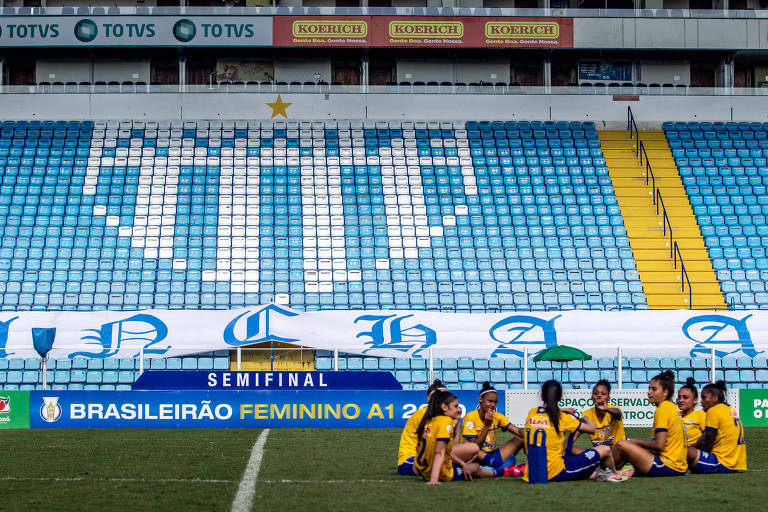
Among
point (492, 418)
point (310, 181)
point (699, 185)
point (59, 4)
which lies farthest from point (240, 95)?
point (492, 418)

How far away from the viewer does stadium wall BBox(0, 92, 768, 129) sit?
30266 millimetres

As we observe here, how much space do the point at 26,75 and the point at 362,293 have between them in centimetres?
1414

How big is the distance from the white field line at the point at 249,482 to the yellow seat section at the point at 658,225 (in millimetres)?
13265

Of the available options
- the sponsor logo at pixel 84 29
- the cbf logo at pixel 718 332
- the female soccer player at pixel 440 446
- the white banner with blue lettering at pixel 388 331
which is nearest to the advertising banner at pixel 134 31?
the sponsor logo at pixel 84 29

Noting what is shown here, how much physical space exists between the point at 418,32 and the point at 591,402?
49.9 feet

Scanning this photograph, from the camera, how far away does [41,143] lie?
95.9 ft

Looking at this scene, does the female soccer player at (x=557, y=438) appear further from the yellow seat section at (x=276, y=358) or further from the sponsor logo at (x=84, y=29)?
the sponsor logo at (x=84, y=29)

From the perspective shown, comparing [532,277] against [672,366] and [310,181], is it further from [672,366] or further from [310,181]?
[310,181]

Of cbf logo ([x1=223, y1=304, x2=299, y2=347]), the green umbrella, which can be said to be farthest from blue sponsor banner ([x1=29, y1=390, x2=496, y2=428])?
cbf logo ([x1=223, y1=304, x2=299, y2=347])

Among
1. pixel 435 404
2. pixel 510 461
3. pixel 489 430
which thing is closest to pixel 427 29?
pixel 489 430

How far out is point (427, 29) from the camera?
30.5 metres

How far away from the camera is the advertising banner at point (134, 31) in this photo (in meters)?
30.2

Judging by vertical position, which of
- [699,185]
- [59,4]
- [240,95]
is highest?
[59,4]

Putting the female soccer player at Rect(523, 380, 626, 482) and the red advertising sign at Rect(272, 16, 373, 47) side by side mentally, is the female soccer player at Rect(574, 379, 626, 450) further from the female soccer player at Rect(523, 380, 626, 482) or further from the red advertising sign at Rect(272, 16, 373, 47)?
the red advertising sign at Rect(272, 16, 373, 47)
